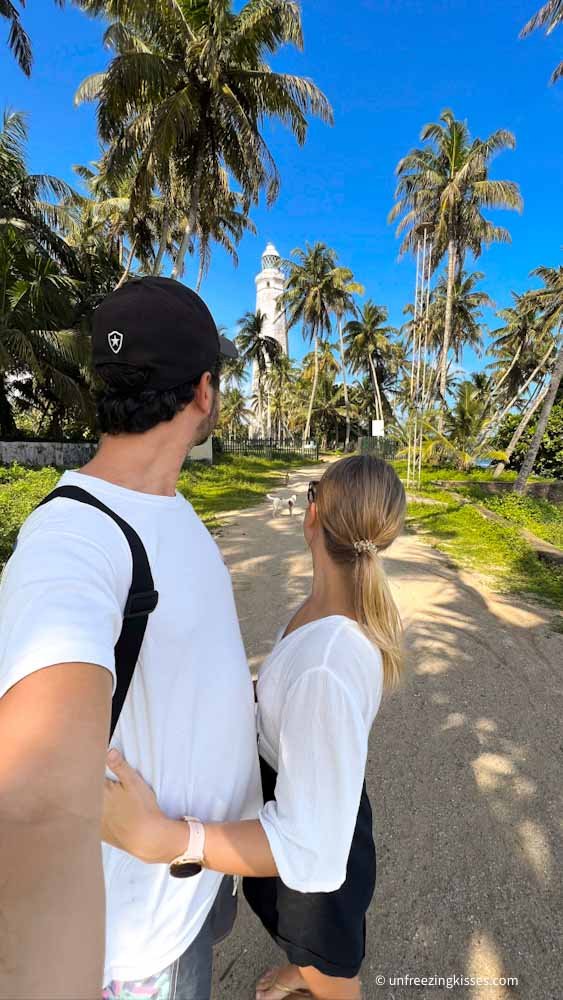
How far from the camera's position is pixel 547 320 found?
24.0m

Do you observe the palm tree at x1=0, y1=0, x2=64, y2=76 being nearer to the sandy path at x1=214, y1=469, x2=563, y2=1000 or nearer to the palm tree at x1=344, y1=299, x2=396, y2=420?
the sandy path at x1=214, y1=469, x2=563, y2=1000

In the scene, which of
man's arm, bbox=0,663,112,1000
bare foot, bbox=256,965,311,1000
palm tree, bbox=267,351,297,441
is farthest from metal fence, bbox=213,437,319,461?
man's arm, bbox=0,663,112,1000

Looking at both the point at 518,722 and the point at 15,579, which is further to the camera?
the point at 518,722

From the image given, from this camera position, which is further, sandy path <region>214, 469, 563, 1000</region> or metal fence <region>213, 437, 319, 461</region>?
metal fence <region>213, 437, 319, 461</region>

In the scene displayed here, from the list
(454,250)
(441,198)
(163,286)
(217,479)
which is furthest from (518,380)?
(163,286)

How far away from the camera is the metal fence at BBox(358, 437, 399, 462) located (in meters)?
28.7

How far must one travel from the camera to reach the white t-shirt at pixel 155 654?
0.63m

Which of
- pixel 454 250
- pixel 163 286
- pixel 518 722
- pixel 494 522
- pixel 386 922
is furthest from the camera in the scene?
pixel 454 250

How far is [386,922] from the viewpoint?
6.26 feet

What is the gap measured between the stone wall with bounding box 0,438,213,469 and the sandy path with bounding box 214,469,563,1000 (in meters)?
13.2

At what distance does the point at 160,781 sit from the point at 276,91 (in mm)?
15200

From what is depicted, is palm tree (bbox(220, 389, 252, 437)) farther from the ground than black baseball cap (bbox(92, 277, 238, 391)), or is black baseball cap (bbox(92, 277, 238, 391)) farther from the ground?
palm tree (bbox(220, 389, 252, 437))

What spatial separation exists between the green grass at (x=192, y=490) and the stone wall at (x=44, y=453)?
1.75 meters

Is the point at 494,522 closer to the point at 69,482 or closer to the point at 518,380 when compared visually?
the point at 69,482
